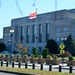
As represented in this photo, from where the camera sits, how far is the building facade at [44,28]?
316ft

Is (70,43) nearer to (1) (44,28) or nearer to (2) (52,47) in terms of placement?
(2) (52,47)

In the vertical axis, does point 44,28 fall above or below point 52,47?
above

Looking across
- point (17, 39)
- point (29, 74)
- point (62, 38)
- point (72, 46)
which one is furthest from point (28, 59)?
point (17, 39)

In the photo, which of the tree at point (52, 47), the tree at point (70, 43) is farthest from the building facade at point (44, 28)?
the tree at point (70, 43)

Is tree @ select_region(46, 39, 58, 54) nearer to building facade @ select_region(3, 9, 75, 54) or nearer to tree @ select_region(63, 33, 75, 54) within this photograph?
building facade @ select_region(3, 9, 75, 54)

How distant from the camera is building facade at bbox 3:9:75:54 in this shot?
3789 inches

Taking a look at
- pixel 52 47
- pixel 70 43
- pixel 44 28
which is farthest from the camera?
pixel 44 28

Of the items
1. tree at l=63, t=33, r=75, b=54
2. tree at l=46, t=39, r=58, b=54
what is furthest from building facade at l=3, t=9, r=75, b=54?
tree at l=63, t=33, r=75, b=54

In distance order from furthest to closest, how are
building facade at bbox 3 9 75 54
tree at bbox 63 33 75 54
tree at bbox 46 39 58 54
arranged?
1. building facade at bbox 3 9 75 54
2. tree at bbox 46 39 58 54
3. tree at bbox 63 33 75 54

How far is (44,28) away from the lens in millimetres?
105875

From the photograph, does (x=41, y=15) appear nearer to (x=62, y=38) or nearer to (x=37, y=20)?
(x=37, y=20)

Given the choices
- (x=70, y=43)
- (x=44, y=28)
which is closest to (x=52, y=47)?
(x=70, y=43)

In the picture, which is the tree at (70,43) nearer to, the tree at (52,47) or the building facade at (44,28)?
the tree at (52,47)

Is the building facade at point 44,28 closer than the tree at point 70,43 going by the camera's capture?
No
